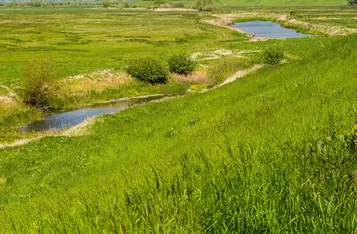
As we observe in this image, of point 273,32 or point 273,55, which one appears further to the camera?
point 273,32

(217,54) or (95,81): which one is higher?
(217,54)

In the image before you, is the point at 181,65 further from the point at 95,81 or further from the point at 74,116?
the point at 74,116

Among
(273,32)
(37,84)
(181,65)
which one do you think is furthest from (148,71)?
(273,32)

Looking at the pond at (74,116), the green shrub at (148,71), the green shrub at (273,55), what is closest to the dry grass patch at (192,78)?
the green shrub at (148,71)

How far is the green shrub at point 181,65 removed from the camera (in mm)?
67275

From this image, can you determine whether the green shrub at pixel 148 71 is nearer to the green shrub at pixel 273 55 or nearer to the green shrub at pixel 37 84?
the green shrub at pixel 37 84

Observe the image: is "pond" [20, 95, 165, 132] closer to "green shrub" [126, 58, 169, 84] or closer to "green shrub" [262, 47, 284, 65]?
A: "green shrub" [126, 58, 169, 84]

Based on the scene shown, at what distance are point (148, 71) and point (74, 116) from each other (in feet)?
59.1

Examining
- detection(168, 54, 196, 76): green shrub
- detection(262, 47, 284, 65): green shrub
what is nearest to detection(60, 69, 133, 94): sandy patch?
detection(168, 54, 196, 76): green shrub

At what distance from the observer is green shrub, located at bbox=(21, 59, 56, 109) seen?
53.5m

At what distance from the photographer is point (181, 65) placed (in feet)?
224

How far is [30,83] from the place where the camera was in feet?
175

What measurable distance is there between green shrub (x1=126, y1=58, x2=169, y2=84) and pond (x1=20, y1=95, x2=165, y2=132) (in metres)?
6.90

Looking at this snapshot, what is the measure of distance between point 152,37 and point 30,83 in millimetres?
63227
